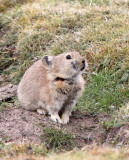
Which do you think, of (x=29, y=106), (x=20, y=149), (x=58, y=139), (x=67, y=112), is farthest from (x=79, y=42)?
(x=20, y=149)

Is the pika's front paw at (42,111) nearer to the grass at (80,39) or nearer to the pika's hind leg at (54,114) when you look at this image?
the pika's hind leg at (54,114)

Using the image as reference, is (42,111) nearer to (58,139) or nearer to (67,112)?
(67,112)

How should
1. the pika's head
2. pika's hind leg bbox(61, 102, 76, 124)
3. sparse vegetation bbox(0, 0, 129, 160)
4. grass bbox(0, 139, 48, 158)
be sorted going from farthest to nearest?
1. sparse vegetation bbox(0, 0, 129, 160)
2. pika's hind leg bbox(61, 102, 76, 124)
3. the pika's head
4. grass bbox(0, 139, 48, 158)

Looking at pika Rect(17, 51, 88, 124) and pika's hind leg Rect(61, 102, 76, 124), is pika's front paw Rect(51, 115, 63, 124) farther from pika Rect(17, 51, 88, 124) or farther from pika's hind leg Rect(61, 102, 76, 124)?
pika's hind leg Rect(61, 102, 76, 124)

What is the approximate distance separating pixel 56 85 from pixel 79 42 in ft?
10.6

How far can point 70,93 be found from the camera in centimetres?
670

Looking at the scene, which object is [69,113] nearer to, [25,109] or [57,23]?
[25,109]

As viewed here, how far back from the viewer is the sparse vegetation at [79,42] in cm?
768

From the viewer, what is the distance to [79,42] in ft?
31.6

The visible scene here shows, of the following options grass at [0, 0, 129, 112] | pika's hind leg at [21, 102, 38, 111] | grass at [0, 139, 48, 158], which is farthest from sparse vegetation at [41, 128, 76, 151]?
grass at [0, 0, 129, 112]

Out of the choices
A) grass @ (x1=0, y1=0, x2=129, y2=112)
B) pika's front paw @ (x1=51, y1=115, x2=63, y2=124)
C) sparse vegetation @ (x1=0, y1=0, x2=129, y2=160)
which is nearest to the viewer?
pika's front paw @ (x1=51, y1=115, x2=63, y2=124)

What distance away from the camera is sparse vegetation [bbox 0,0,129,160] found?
7680mm

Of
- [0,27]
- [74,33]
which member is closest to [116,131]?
[74,33]

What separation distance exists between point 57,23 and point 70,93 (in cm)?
428
